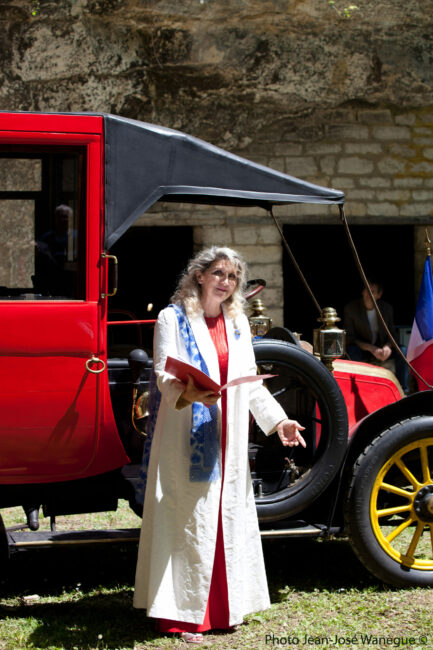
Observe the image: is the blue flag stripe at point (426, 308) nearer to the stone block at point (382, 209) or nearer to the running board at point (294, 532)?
the running board at point (294, 532)

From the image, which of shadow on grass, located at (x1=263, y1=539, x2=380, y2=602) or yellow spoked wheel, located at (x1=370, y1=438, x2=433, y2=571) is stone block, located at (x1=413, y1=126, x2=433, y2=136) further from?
yellow spoked wheel, located at (x1=370, y1=438, x2=433, y2=571)

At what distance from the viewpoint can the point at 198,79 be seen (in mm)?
8820

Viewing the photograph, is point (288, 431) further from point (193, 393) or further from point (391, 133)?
point (391, 133)

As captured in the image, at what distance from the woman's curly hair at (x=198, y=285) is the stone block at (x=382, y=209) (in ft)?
20.6

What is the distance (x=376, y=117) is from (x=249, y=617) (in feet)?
23.8

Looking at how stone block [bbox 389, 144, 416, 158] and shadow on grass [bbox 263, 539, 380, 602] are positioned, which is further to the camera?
stone block [bbox 389, 144, 416, 158]

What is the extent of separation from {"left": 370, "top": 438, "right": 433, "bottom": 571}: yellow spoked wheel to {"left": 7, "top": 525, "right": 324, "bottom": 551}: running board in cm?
34

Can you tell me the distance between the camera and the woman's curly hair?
338cm

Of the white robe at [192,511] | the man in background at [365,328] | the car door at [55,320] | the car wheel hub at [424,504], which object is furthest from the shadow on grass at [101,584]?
the man in background at [365,328]

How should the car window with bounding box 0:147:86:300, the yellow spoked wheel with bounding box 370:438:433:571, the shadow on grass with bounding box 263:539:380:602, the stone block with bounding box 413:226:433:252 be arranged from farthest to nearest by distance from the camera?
the stone block with bounding box 413:226:433:252 → the shadow on grass with bounding box 263:539:380:602 → the yellow spoked wheel with bounding box 370:438:433:571 → the car window with bounding box 0:147:86:300

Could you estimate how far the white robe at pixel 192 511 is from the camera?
319 cm

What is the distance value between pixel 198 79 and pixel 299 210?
1.90 m

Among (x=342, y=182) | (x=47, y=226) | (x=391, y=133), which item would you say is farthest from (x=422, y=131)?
(x=47, y=226)

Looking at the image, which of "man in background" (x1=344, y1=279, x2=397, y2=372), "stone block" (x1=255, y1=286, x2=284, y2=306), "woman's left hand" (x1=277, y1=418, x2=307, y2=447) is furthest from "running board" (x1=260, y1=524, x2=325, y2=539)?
"stone block" (x1=255, y1=286, x2=284, y2=306)
